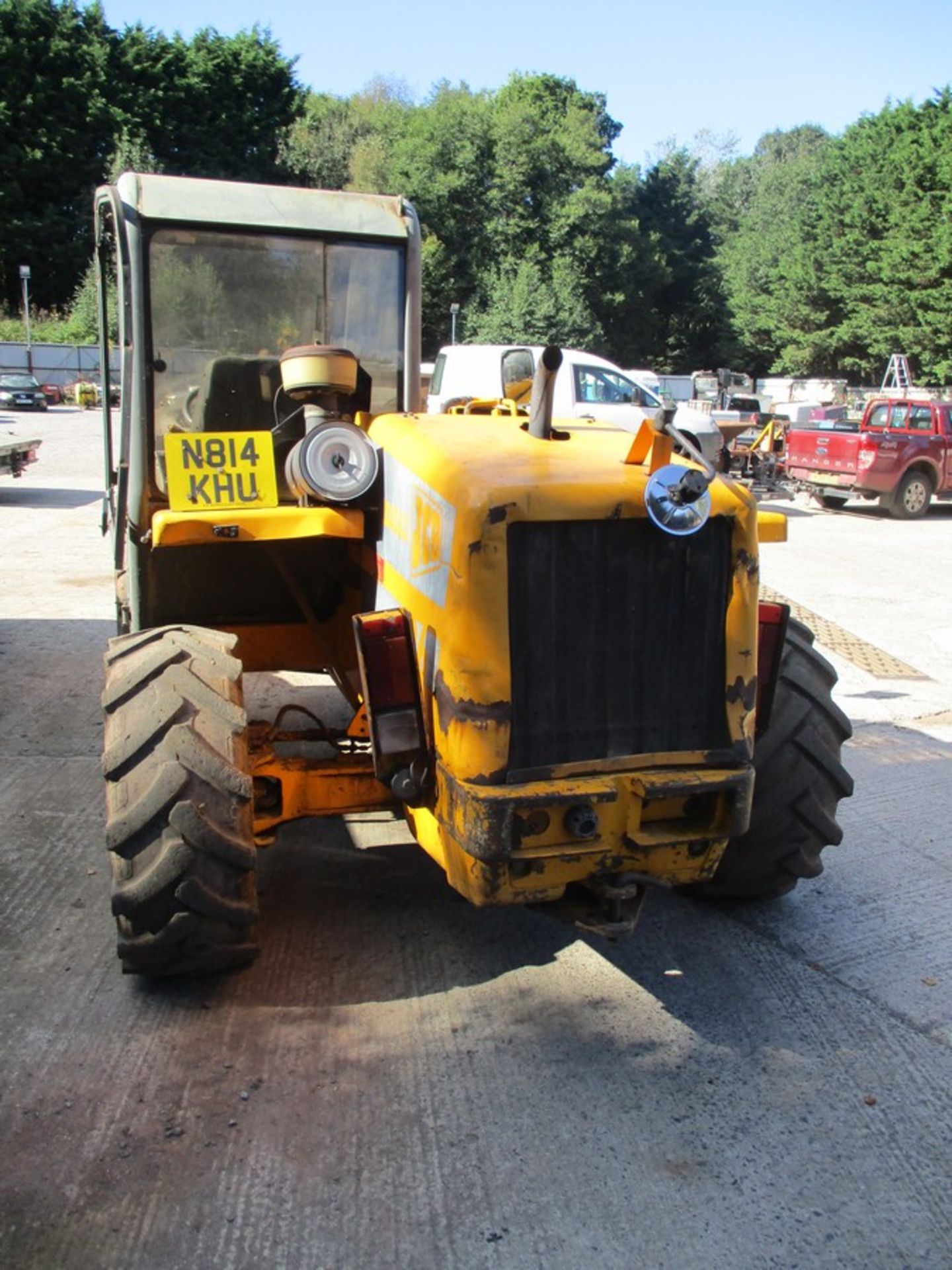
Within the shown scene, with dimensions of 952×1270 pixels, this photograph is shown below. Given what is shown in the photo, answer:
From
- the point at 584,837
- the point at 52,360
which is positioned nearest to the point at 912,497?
the point at 584,837

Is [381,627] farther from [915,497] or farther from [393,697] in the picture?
[915,497]

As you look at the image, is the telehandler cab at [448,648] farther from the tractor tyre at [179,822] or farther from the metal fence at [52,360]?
the metal fence at [52,360]

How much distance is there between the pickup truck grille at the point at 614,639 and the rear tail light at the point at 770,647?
1.98 ft

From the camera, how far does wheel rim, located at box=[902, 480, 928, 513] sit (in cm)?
1888

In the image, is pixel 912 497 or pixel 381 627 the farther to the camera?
pixel 912 497

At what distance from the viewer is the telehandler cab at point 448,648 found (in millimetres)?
3289

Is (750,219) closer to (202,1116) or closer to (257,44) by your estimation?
(257,44)

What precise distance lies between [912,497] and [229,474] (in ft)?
55.4

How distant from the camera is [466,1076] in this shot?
11.5 feet

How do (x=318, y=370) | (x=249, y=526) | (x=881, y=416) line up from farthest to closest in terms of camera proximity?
(x=881, y=416) → (x=318, y=370) → (x=249, y=526)

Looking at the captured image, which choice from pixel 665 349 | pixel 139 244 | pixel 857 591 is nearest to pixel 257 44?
pixel 665 349

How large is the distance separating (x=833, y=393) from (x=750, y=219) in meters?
31.0

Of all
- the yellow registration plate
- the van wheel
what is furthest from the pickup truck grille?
the van wheel

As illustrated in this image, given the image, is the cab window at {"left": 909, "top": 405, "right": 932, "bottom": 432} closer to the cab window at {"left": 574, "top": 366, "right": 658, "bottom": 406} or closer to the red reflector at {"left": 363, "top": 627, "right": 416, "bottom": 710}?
the cab window at {"left": 574, "top": 366, "right": 658, "bottom": 406}
